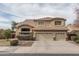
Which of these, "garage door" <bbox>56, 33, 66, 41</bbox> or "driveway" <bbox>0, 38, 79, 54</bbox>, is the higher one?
"garage door" <bbox>56, 33, 66, 41</bbox>

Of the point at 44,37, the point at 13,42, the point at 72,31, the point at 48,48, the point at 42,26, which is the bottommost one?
the point at 48,48

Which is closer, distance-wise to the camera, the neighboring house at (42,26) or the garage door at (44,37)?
the neighboring house at (42,26)

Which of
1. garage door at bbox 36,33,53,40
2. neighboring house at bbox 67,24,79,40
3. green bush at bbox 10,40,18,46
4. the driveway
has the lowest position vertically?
the driveway

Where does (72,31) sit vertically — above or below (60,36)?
above

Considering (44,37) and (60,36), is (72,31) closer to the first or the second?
(60,36)

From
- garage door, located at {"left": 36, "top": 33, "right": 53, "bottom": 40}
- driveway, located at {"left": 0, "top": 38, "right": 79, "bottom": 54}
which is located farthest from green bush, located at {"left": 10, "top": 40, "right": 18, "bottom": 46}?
garage door, located at {"left": 36, "top": 33, "right": 53, "bottom": 40}

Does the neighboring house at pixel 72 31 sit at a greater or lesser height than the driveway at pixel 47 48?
greater

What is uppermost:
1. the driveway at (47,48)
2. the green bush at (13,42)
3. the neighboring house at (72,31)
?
the neighboring house at (72,31)

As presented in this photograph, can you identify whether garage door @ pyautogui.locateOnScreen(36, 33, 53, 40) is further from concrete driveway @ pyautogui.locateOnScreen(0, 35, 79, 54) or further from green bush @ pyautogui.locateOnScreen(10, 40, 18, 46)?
green bush @ pyautogui.locateOnScreen(10, 40, 18, 46)

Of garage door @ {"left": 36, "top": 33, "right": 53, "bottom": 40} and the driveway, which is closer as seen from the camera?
the driveway

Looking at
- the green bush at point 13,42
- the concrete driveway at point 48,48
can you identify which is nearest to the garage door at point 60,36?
the concrete driveway at point 48,48

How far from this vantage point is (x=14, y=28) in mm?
56531

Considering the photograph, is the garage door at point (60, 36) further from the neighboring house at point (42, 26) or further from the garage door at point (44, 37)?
the garage door at point (44, 37)

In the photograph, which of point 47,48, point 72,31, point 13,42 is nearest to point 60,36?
point 72,31
